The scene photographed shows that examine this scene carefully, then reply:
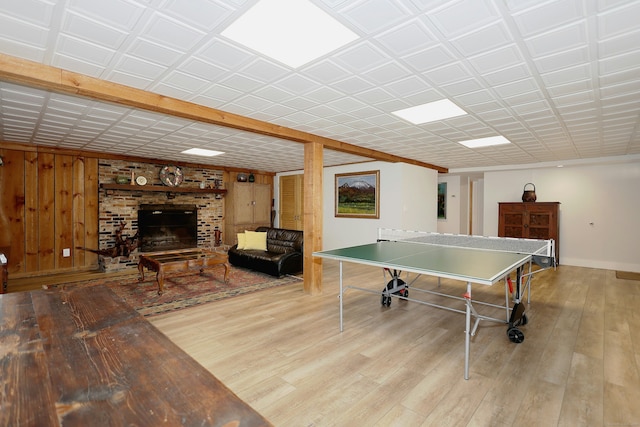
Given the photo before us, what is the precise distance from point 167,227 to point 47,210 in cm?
216

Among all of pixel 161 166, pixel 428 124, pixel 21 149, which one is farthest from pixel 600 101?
pixel 21 149

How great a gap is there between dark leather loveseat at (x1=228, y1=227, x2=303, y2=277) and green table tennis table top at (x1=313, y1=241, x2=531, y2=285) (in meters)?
2.19

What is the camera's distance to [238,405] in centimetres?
78

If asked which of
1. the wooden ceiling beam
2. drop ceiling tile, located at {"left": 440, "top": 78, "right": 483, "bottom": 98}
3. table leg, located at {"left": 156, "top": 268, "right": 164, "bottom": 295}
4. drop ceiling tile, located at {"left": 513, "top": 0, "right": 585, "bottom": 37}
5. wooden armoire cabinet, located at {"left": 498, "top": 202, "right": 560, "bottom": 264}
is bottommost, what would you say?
table leg, located at {"left": 156, "top": 268, "right": 164, "bottom": 295}

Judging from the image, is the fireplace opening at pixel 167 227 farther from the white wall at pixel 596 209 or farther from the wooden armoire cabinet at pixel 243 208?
the white wall at pixel 596 209

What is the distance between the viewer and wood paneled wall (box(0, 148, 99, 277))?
5.47m

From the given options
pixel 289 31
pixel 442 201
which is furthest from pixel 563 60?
pixel 442 201

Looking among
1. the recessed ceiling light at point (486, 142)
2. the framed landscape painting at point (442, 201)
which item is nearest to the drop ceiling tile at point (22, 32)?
the recessed ceiling light at point (486, 142)

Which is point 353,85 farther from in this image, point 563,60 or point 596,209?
point 596,209

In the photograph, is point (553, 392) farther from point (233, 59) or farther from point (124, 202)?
point (124, 202)

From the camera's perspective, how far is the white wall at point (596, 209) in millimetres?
6133

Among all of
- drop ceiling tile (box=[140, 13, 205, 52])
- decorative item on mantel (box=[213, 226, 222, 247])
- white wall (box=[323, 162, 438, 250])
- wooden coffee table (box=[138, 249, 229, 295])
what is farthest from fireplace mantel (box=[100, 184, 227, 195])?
drop ceiling tile (box=[140, 13, 205, 52])

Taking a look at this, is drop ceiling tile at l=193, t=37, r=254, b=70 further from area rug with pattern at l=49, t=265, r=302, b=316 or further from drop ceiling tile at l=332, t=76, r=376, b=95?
area rug with pattern at l=49, t=265, r=302, b=316

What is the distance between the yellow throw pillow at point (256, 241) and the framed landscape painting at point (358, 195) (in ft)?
7.76
